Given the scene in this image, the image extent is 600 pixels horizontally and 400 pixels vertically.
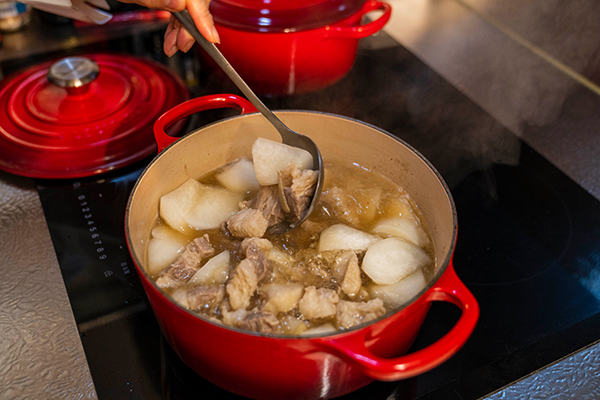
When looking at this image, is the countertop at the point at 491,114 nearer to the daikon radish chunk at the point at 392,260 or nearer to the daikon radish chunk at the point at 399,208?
the daikon radish chunk at the point at 392,260

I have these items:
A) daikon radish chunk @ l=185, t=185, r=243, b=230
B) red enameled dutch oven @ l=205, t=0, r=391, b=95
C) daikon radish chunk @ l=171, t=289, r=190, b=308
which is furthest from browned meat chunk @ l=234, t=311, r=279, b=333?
red enameled dutch oven @ l=205, t=0, r=391, b=95

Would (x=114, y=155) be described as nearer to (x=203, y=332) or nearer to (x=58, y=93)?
(x=58, y=93)

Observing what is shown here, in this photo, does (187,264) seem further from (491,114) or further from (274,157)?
(491,114)

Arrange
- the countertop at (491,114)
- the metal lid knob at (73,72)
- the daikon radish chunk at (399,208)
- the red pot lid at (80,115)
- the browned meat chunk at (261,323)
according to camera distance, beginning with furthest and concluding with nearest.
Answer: the metal lid knob at (73,72)
the red pot lid at (80,115)
the daikon radish chunk at (399,208)
the countertop at (491,114)
the browned meat chunk at (261,323)

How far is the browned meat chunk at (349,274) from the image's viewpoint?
978 mm

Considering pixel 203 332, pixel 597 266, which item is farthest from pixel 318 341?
pixel 597 266

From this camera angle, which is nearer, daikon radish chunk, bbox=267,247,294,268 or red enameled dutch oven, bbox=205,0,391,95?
daikon radish chunk, bbox=267,247,294,268

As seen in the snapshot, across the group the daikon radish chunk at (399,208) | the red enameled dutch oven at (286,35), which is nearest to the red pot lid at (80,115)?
the red enameled dutch oven at (286,35)

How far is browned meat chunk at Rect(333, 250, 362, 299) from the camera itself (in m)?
0.98

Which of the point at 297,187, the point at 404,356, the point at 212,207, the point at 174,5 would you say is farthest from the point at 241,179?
the point at 404,356

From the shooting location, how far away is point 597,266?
1.16 metres

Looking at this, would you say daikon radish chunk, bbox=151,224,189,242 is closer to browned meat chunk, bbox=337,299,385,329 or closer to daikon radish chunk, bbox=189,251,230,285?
daikon radish chunk, bbox=189,251,230,285

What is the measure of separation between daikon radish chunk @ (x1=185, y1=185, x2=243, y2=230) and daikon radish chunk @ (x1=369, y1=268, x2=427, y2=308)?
1.32ft

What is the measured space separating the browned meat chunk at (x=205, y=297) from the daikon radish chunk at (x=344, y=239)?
0.26 m
